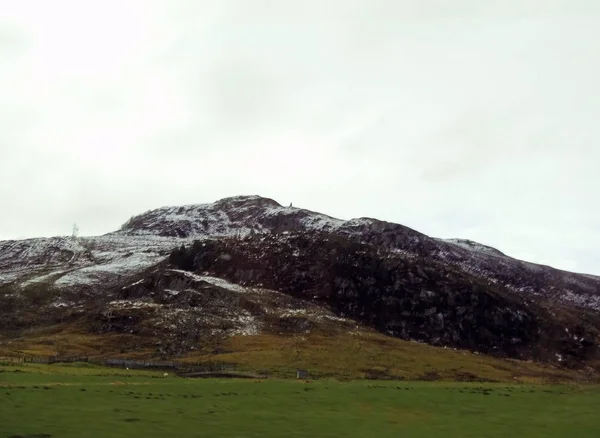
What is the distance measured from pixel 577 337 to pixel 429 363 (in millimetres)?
95025

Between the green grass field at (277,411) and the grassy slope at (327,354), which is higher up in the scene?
the green grass field at (277,411)

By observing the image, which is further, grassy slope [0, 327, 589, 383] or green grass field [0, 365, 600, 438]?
grassy slope [0, 327, 589, 383]

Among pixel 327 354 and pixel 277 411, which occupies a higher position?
pixel 277 411

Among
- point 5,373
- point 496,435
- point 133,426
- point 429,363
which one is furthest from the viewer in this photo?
point 429,363

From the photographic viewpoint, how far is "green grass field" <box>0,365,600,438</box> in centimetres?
3472

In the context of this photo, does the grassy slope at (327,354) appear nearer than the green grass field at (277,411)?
No

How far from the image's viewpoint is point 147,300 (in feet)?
614

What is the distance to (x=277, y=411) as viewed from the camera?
43688 millimetres

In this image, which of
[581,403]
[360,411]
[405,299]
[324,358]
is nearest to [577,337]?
[405,299]

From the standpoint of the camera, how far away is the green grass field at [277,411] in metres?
34.7

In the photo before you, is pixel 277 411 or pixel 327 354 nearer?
pixel 277 411

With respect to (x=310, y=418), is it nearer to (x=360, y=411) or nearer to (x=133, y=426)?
(x=360, y=411)

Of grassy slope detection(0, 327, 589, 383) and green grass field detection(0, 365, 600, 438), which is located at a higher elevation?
green grass field detection(0, 365, 600, 438)

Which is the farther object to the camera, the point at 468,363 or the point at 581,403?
the point at 468,363
